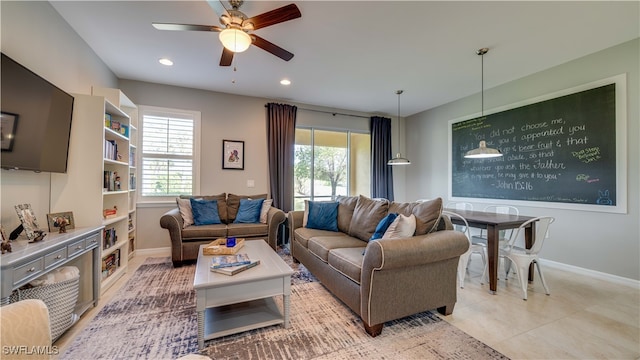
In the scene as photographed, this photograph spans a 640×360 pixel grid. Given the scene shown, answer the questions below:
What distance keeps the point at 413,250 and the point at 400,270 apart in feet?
0.63

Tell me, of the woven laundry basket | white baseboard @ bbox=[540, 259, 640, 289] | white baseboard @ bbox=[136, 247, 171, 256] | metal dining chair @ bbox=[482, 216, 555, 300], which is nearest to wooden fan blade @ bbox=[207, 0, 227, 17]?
the woven laundry basket

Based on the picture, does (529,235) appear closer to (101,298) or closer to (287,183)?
(287,183)

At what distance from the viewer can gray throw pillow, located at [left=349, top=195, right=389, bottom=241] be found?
282 centimetres

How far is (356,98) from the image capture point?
483 centimetres

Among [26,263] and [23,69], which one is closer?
[26,263]

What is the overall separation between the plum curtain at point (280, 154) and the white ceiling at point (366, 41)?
0.57 metres

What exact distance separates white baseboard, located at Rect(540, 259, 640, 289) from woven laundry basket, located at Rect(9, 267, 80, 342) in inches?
211

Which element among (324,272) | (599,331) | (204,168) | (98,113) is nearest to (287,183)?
(204,168)

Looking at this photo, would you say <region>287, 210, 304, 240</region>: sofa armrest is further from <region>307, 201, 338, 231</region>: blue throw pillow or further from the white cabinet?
the white cabinet

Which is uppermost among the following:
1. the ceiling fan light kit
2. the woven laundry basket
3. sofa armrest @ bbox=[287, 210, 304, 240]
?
the ceiling fan light kit

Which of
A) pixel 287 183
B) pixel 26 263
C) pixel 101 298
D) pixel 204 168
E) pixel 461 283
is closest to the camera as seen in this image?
pixel 26 263

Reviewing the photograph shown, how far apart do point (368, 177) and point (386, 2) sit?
382cm

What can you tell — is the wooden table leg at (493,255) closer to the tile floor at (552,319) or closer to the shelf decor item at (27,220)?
the tile floor at (552,319)

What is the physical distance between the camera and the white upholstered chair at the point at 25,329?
810 mm
